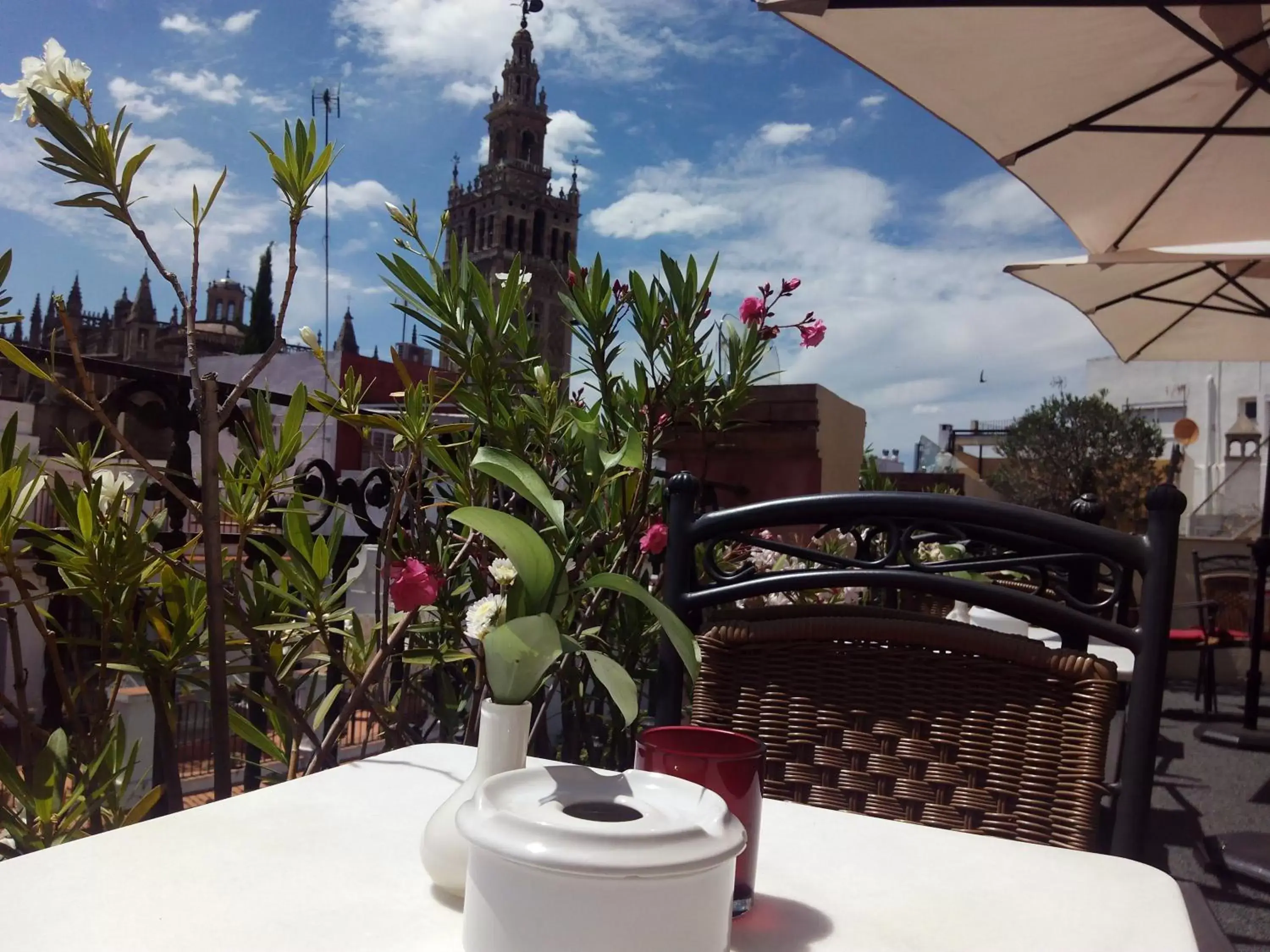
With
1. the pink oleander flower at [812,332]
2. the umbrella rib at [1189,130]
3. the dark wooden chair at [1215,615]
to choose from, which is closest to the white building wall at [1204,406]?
the dark wooden chair at [1215,615]

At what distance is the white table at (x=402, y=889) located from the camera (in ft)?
1.71

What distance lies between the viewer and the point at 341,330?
2522 inches

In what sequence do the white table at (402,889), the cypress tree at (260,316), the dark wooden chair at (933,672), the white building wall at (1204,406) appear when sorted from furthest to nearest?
the cypress tree at (260,316) < the white building wall at (1204,406) < the dark wooden chair at (933,672) < the white table at (402,889)

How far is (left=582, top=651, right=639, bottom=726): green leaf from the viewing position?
18.5 inches

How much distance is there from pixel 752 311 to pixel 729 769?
1411mm

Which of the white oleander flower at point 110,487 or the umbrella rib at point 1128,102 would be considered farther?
the umbrella rib at point 1128,102

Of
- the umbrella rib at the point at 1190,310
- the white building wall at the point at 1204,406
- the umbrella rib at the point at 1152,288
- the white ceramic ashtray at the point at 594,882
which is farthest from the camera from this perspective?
the white building wall at the point at 1204,406

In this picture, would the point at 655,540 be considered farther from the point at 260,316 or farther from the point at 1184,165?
the point at 260,316

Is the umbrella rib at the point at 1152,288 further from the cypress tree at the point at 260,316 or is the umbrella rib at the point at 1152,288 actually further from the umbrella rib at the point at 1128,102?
the cypress tree at the point at 260,316

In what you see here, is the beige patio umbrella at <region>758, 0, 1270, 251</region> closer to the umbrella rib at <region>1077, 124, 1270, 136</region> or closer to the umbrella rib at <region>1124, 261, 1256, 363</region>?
the umbrella rib at <region>1077, 124, 1270, 136</region>

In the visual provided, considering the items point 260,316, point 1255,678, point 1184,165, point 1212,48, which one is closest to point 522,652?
point 1212,48

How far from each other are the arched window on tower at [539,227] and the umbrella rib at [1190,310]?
184ft

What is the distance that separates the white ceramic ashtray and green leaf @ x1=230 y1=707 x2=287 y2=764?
2.93 ft

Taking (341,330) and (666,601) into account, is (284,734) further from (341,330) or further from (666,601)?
(341,330)
